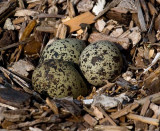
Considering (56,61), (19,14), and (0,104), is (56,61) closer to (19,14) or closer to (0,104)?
(0,104)

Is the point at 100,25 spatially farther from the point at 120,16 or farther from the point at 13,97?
the point at 13,97

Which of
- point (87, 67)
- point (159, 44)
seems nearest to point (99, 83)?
point (87, 67)

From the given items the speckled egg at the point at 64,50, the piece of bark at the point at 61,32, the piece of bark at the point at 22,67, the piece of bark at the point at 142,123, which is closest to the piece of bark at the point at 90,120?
the piece of bark at the point at 142,123

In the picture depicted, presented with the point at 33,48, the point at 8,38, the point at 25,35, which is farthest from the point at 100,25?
the point at 8,38

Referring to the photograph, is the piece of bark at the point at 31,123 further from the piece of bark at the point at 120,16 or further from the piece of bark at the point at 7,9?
the piece of bark at the point at 7,9

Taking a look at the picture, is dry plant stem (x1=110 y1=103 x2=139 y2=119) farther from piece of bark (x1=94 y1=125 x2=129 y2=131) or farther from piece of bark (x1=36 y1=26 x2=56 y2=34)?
piece of bark (x1=36 y1=26 x2=56 y2=34)
